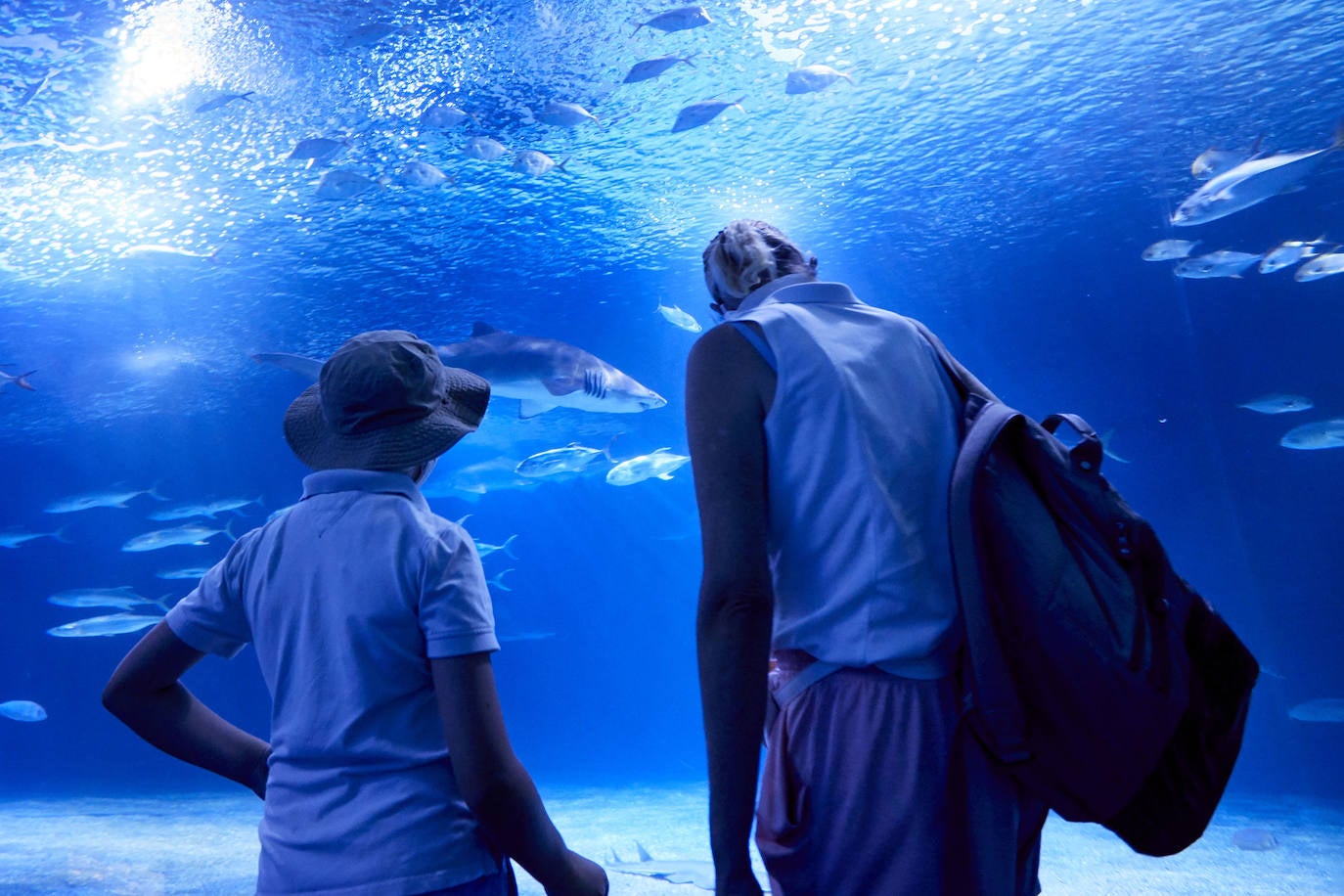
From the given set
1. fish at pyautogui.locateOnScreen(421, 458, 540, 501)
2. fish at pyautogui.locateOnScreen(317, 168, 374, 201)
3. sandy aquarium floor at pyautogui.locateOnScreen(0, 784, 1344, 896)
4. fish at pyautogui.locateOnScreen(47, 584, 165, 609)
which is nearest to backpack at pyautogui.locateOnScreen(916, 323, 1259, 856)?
sandy aquarium floor at pyautogui.locateOnScreen(0, 784, 1344, 896)

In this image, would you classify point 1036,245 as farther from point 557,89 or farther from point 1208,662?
point 1208,662

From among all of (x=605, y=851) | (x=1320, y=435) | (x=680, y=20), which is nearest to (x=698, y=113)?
(x=680, y=20)

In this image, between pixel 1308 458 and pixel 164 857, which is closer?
pixel 164 857

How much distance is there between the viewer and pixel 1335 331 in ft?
52.3

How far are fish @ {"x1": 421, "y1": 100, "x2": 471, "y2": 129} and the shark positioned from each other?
189cm

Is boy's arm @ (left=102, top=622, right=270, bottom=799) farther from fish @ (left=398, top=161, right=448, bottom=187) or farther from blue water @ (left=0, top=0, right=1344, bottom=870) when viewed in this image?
fish @ (left=398, top=161, right=448, bottom=187)

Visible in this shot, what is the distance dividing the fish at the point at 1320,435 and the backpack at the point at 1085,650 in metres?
11.8

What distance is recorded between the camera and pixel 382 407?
1.74 meters

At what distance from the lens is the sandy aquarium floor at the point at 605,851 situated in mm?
6227

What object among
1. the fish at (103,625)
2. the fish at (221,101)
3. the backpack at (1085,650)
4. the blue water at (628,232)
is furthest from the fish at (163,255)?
the backpack at (1085,650)

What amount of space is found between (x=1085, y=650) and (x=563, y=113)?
7.31 meters

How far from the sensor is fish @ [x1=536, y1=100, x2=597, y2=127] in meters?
7.50

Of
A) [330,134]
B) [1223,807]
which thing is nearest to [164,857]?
[330,134]

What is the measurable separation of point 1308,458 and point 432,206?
724 inches
